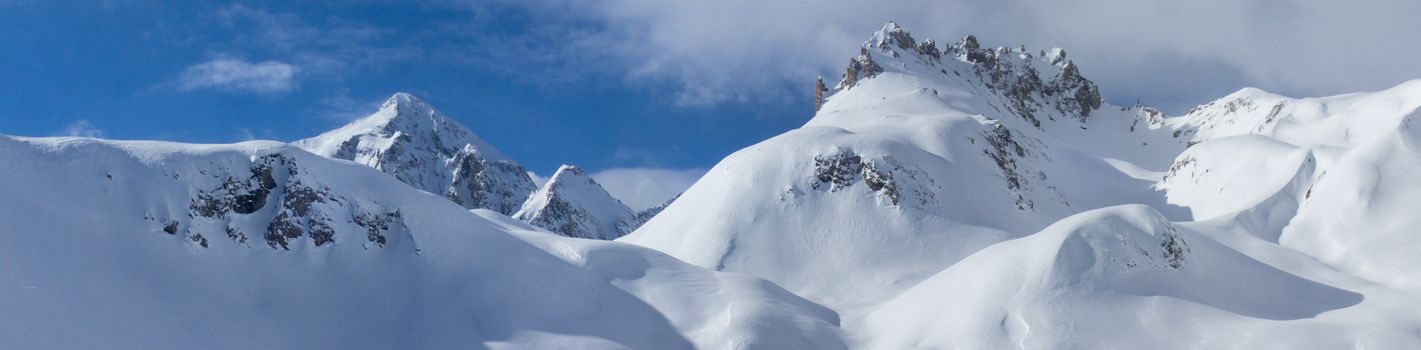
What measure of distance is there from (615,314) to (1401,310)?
3265 centimetres

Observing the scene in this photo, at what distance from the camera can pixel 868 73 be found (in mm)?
125062

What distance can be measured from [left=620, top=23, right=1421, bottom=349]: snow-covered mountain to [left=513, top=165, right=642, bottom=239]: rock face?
153 ft

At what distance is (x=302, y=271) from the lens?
4584 centimetres

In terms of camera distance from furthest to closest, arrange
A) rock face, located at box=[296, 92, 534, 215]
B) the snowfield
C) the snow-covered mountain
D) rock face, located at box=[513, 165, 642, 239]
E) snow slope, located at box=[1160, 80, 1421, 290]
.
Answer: rock face, located at box=[296, 92, 534, 215] → rock face, located at box=[513, 165, 642, 239] → snow slope, located at box=[1160, 80, 1421, 290] → the snow-covered mountain → the snowfield

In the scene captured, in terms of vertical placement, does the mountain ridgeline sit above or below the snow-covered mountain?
above

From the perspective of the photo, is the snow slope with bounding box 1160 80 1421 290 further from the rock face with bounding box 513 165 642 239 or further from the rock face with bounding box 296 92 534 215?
the rock face with bounding box 296 92 534 215

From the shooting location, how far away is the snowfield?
40312 millimetres

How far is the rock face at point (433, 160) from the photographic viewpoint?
164250mm

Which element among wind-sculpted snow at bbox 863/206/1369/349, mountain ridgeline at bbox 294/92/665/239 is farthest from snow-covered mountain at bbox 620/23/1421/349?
mountain ridgeline at bbox 294/92/665/239

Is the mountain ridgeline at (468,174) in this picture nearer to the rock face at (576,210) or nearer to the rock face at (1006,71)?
the rock face at (576,210)

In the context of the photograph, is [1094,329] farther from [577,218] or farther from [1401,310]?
[577,218]

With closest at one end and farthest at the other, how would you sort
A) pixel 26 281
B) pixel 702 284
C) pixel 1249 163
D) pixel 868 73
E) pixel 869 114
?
Result: pixel 26 281 < pixel 702 284 < pixel 1249 163 < pixel 869 114 < pixel 868 73

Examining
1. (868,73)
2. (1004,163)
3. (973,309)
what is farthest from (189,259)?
(868,73)

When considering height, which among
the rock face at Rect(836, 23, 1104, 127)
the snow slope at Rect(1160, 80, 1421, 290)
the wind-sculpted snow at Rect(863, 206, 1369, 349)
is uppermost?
the rock face at Rect(836, 23, 1104, 127)
